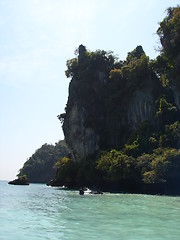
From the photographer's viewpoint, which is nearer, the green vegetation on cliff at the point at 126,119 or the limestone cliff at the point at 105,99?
the green vegetation on cliff at the point at 126,119

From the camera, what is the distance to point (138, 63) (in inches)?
2012

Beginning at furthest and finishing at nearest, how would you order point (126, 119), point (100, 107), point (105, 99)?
1. point (100, 107)
2. point (105, 99)
3. point (126, 119)

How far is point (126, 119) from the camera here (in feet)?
172

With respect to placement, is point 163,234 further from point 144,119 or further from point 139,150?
point 144,119

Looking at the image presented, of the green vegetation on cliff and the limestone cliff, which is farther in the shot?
the limestone cliff

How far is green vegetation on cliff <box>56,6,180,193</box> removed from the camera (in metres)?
37.6

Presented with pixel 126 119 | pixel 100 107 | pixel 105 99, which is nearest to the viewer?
pixel 126 119

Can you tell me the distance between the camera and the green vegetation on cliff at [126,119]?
1479 inches

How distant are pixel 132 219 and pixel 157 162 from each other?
22977 millimetres

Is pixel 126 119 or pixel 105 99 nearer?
pixel 126 119

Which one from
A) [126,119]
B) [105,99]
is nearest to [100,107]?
[105,99]

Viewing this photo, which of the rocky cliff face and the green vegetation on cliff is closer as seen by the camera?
the green vegetation on cliff

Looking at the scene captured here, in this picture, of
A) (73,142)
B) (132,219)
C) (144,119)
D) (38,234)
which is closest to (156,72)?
(144,119)

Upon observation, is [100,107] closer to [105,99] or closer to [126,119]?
Result: [105,99]
